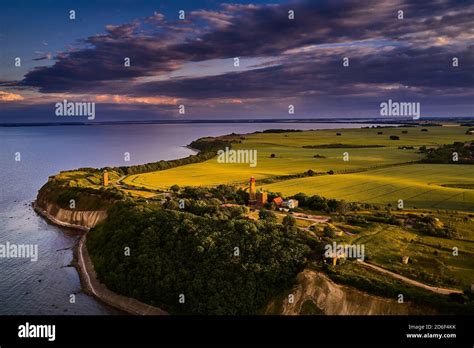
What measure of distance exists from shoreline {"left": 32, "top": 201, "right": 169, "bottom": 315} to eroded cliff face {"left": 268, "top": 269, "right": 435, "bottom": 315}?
9625 millimetres

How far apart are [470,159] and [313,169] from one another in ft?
111

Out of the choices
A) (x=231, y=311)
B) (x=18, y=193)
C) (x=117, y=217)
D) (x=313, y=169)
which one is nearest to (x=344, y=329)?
(x=231, y=311)

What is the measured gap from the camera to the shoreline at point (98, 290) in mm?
32062

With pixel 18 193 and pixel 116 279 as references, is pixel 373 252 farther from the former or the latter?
pixel 18 193

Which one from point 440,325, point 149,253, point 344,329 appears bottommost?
point 149,253

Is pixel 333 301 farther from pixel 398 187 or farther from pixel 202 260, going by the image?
pixel 398 187

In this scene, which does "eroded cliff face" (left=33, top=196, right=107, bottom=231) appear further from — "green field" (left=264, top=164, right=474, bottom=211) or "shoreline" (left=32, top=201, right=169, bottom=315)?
"green field" (left=264, top=164, right=474, bottom=211)

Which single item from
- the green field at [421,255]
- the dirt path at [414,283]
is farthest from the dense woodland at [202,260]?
the green field at [421,255]

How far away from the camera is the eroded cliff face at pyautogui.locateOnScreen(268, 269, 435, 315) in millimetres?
26188

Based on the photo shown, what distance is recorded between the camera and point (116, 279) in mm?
34812

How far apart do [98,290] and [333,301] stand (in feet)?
65.3

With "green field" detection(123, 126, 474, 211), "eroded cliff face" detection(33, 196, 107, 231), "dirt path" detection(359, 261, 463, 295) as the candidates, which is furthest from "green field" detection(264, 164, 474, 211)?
"eroded cliff face" detection(33, 196, 107, 231)

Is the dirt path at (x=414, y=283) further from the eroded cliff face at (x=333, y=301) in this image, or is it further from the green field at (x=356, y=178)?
the green field at (x=356, y=178)

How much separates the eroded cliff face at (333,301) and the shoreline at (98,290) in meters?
9.63
